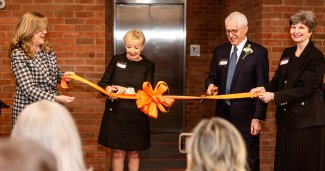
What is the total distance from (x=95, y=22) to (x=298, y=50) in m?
2.56

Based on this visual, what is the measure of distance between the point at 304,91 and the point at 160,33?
5.11 m

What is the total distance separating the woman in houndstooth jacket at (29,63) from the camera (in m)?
3.71

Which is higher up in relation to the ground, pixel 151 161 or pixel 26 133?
pixel 26 133

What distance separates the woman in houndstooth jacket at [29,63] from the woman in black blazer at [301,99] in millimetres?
1864

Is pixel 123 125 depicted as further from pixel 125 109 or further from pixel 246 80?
pixel 246 80

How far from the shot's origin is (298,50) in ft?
12.9

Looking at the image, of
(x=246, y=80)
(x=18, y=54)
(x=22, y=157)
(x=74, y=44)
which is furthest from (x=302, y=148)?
(x=22, y=157)

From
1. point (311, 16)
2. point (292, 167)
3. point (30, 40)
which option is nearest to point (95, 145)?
point (30, 40)

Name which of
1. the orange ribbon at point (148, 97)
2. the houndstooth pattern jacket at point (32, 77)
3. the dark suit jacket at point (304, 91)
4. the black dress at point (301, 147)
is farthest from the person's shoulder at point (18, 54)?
the black dress at point (301, 147)

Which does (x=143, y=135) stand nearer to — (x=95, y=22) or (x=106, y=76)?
(x=106, y=76)

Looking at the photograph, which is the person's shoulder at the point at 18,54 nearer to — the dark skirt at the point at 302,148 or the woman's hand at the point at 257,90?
the woman's hand at the point at 257,90

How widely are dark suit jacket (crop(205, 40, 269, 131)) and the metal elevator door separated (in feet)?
14.6

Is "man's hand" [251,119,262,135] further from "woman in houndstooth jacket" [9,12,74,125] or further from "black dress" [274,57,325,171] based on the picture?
"woman in houndstooth jacket" [9,12,74,125]

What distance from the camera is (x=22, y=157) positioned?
1.03 metres
